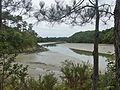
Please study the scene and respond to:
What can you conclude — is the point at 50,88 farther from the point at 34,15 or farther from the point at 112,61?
the point at 34,15

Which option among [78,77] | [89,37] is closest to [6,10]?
[78,77]

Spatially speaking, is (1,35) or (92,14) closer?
(1,35)

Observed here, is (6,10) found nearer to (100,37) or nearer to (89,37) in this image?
(100,37)

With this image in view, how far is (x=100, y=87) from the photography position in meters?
7.50

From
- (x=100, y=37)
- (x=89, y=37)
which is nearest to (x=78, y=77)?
(x=100, y=37)

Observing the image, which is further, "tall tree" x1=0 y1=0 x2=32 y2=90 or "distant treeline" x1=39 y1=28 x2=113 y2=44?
"distant treeline" x1=39 y1=28 x2=113 y2=44

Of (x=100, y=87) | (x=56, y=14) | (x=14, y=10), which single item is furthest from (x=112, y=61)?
(x=14, y=10)

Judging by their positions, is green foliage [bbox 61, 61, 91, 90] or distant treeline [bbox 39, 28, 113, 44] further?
distant treeline [bbox 39, 28, 113, 44]

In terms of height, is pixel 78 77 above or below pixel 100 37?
below

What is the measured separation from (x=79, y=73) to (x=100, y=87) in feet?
2.44

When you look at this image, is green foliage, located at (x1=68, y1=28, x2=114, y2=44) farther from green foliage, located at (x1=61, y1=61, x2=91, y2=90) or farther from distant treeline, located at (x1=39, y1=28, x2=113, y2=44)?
A: green foliage, located at (x1=61, y1=61, x2=91, y2=90)

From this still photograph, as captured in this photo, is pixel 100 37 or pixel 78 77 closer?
pixel 78 77

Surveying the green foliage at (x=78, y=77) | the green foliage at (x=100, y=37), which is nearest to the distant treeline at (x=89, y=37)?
the green foliage at (x=100, y=37)

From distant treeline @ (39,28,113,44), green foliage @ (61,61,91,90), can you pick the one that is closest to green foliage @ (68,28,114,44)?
distant treeline @ (39,28,113,44)
